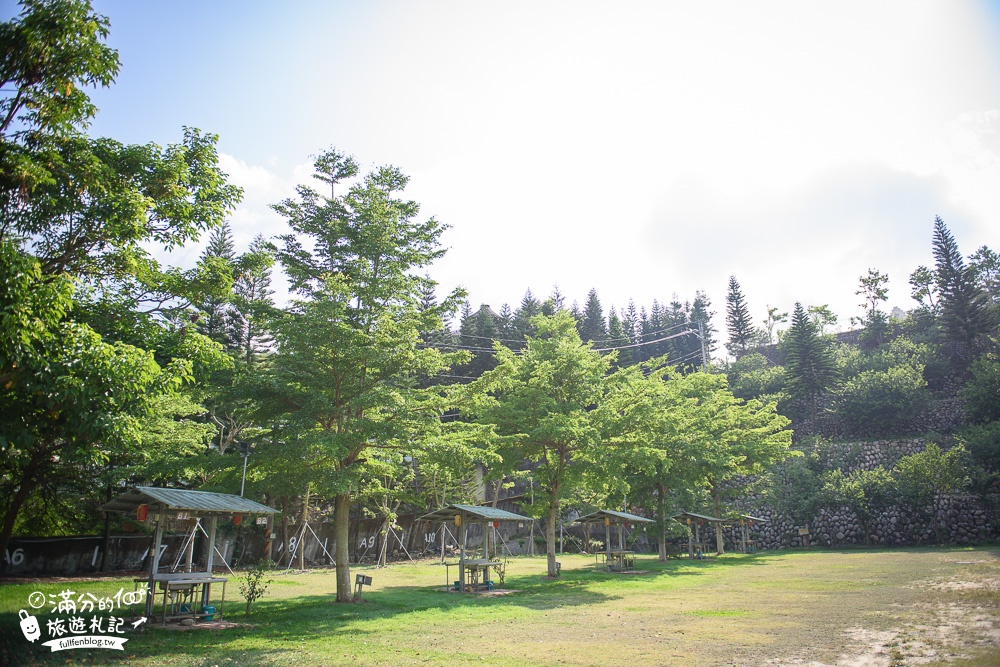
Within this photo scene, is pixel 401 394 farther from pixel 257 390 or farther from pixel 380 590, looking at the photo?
pixel 380 590

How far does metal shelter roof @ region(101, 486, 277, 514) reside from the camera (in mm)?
A: 11992

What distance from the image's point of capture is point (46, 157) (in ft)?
26.4

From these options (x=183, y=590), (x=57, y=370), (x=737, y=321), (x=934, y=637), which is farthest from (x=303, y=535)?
(x=737, y=321)

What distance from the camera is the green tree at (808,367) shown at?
47.2m

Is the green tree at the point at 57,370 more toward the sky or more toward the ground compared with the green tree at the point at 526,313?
more toward the ground

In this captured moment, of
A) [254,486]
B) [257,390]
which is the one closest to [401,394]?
[257,390]

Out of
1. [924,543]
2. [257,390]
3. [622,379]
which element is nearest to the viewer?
[257,390]

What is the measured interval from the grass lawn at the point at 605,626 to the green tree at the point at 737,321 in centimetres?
6005

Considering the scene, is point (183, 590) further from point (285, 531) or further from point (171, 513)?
point (285, 531)

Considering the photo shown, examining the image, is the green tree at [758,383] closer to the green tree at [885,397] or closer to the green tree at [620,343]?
the green tree at [885,397]

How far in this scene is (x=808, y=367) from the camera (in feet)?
A: 156

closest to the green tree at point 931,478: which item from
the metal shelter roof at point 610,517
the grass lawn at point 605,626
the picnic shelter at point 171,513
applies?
the grass lawn at point 605,626

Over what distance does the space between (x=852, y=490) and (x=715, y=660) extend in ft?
109

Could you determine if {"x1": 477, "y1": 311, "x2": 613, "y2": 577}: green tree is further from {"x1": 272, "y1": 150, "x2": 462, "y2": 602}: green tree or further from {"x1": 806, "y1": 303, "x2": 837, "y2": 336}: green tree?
{"x1": 806, "y1": 303, "x2": 837, "y2": 336}: green tree
